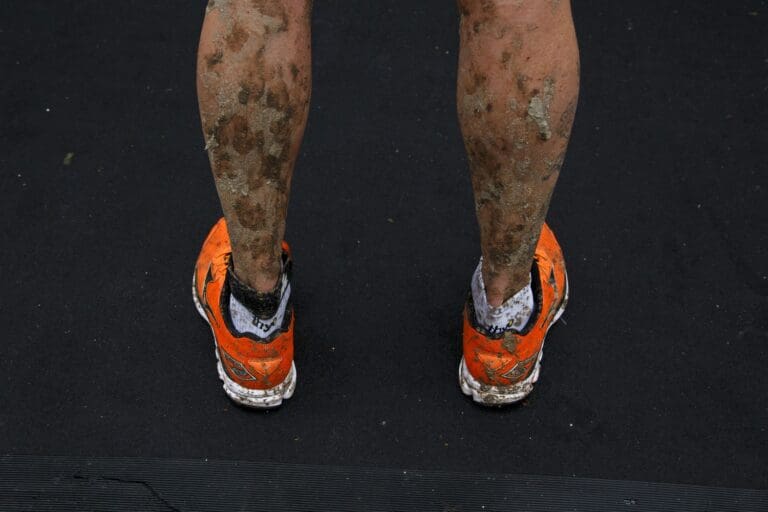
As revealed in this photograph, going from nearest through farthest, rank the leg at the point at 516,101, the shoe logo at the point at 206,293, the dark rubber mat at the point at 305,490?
the leg at the point at 516,101 < the dark rubber mat at the point at 305,490 < the shoe logo at the point at 206,293

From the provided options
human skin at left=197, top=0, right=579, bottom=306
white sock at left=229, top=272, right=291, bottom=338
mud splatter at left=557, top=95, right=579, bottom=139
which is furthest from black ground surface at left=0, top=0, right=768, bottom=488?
mud splatter at left=557, top=95, right=579, bottom=139

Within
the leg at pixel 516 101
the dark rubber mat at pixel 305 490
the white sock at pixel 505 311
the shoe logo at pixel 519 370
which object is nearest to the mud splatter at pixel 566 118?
the leg at pixel 516 101

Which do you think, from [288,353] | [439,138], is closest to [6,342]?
[288,353]

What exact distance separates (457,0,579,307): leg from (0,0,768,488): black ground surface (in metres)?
0.38

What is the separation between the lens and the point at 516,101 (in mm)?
989

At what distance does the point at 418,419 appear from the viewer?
131 cm

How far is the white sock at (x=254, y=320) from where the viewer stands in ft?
4.06

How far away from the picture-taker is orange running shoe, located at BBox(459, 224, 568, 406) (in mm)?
1266

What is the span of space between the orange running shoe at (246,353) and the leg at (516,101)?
0.38 metres

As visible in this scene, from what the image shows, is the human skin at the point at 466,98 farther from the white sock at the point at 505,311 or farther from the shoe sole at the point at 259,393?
the shoe sole at the point at 259,393

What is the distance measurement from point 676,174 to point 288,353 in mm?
873

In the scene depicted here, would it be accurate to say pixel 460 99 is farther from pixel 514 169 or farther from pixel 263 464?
pixel 263 464

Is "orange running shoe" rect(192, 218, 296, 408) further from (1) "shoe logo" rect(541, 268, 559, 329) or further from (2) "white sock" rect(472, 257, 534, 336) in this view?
(1) "shoe logo" rect(541, 268, 559, 329)

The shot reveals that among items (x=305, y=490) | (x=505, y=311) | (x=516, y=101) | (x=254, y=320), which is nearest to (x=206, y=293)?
(x=254, y=320)
